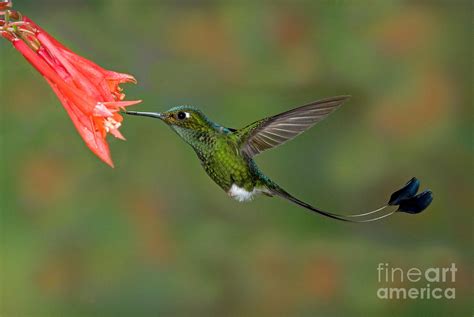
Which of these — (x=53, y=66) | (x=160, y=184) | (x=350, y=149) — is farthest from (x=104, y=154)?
(x=350, y=149)

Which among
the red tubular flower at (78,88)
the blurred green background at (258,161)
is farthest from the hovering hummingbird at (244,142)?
the blurred green background at (258,161)

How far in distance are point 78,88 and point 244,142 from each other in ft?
1.52

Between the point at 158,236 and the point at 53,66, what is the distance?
1.49 m

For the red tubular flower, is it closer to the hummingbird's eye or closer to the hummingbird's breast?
the hummingbird's eye

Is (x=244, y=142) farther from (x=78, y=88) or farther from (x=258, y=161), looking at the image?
(x=258, y=161)

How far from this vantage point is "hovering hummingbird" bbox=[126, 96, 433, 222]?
1131mm

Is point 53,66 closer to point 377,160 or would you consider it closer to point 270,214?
point 270,214

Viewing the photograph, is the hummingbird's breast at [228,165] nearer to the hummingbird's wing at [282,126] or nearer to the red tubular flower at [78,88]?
the hummingbird's wing at [282,126]

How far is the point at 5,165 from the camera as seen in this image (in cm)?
228

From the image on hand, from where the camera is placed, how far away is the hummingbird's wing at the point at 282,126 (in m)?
1.11

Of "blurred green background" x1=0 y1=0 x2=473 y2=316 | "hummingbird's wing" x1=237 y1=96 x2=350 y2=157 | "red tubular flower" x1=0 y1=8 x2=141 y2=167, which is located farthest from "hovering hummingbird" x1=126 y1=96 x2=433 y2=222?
"blurred green background" x1=0 y1=0 x2=473 y2=316

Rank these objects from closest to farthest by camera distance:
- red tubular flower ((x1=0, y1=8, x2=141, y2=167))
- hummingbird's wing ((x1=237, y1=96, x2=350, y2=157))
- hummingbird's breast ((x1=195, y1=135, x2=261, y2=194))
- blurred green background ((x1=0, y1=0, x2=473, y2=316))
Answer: red tubular flower ((x1=0, y1=8, x2=141, y2=167)) < hummingbird's wing ((x1=237, y1=96, x2=350, y2=157)) < hummingbird's breast ((x1=195, y1=135, x2=261, y2=194)) < blurred green background ((x1=0, y1=0, x2=473, y2=316))

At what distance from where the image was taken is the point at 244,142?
1321 millimetres

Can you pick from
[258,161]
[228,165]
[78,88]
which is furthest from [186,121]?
[258,161]
